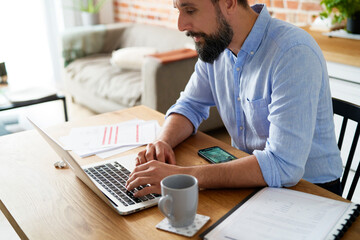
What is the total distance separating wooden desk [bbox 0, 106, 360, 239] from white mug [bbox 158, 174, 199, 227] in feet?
0.12

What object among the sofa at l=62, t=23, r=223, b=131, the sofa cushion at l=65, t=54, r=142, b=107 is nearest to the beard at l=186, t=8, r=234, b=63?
the sofa at l=62, t=23, r=223, b=131

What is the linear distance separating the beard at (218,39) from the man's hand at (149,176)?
430 millimetres

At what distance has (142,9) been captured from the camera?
4.16 metres

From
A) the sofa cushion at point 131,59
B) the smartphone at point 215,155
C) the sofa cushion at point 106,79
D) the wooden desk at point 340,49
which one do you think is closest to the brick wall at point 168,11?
the wooden desk at point 340,49

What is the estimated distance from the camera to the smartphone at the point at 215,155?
3.46 feet

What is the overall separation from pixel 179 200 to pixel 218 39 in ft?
1.95

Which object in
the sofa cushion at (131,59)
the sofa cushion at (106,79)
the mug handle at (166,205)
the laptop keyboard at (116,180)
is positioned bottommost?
the sofa cushion at (106,79)

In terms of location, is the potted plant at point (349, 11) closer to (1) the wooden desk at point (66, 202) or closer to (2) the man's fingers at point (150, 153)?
(1) the wooden desk at point (66, 202)

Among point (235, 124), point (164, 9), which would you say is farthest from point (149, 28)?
point (235, 124)

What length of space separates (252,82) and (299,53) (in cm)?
18

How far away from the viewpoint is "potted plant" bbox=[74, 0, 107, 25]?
4312 millimetres

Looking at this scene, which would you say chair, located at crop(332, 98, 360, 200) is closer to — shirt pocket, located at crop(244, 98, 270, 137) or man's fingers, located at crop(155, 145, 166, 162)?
shirt pocket, located at crop(244, 98, 270, 137)

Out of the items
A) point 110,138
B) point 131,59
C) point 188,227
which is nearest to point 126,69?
point 131,59

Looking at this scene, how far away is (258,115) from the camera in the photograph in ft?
3.76
